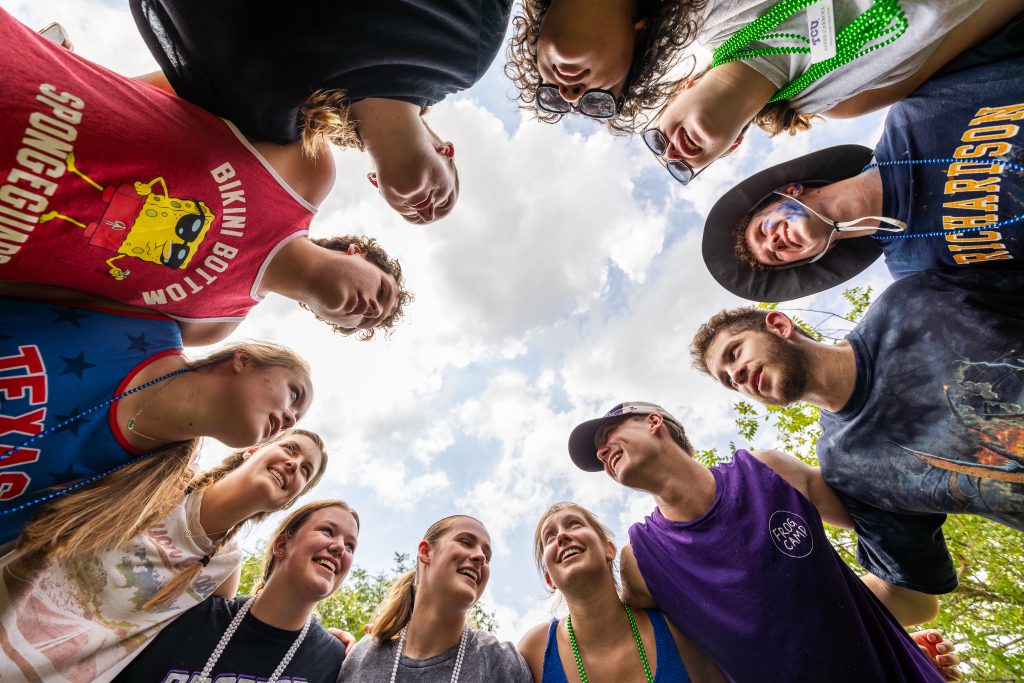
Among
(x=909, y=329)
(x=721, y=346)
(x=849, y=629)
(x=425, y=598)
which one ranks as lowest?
(x=425, y=598)

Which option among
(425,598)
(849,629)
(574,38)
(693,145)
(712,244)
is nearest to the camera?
(849,629)

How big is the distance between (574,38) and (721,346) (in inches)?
95.5

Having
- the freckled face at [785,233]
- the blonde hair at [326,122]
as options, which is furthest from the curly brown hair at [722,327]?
the blonde hair at [326,122]

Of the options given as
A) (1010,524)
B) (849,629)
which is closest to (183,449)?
(849,629)

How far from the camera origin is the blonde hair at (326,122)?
1948mm

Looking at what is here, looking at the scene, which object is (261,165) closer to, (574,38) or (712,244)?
(574,38)

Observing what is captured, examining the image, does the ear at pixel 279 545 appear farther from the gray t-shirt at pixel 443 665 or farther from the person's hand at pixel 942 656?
the person's hand at pixel 942 656

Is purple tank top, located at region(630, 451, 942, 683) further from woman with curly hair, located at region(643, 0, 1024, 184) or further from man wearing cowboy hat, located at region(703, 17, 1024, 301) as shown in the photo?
woman with curly hair, located at region(643, 0, 1024, 184)

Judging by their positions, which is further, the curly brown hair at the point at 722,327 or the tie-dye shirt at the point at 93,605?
the curly brown hair at the point at 722,327

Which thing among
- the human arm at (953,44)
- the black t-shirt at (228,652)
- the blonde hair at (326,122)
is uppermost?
the human arm at (953,44)

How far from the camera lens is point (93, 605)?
2379 mm

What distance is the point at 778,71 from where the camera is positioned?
2635mm

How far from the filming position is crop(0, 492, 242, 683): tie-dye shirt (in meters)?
2.14

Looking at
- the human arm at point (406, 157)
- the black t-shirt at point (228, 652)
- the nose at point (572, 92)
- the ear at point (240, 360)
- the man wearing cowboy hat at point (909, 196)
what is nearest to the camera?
the human arm at point (406, 157)
